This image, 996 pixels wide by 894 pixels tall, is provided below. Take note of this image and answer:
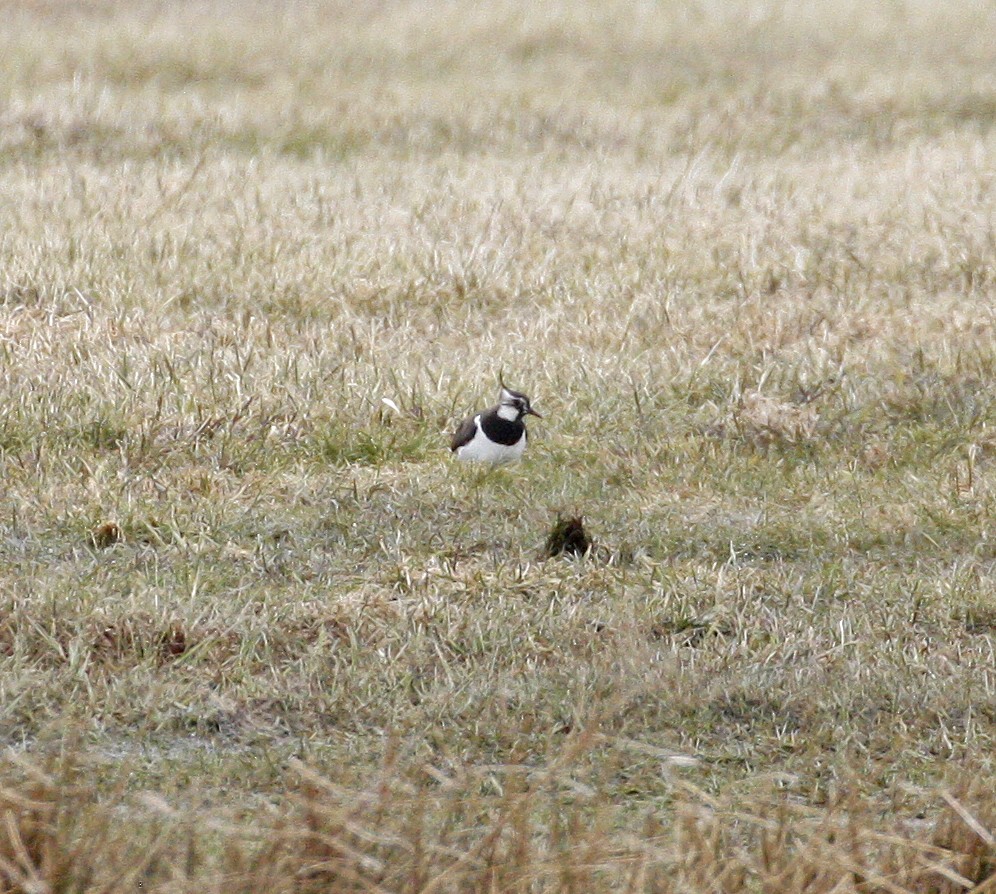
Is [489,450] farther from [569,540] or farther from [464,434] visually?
[569,540]

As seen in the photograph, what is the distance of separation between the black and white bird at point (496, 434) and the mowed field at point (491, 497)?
12 cm

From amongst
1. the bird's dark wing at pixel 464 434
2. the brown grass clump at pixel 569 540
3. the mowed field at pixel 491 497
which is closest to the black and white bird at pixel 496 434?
the bird's dark wing at pixel 464 434

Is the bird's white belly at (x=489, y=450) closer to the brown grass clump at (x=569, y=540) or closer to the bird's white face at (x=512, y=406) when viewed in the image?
the bird's white face at (x=512, y=406)

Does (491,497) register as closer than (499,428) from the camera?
Yes

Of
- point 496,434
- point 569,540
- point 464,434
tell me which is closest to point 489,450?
point 496,434

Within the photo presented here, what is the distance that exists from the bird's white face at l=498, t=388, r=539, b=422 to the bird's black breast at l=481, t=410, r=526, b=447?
46 millimetres

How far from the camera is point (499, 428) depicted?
7.38 m

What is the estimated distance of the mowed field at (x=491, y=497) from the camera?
379 cm

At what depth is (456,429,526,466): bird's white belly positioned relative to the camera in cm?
737

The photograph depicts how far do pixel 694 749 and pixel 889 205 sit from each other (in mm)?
8298

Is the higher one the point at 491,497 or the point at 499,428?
the point at 499,428

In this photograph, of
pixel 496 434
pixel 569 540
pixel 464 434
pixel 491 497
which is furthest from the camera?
pixel 464 434

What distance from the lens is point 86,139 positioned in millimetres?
14297

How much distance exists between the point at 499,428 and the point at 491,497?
32 cm
